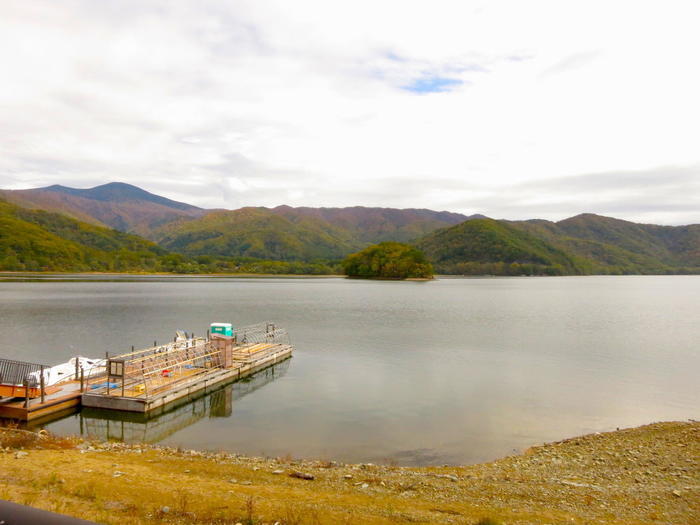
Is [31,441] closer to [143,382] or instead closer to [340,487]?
[143,382]

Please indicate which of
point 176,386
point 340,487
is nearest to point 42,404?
point 176,386

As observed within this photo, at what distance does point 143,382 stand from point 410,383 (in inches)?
620

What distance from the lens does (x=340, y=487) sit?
1256 cm

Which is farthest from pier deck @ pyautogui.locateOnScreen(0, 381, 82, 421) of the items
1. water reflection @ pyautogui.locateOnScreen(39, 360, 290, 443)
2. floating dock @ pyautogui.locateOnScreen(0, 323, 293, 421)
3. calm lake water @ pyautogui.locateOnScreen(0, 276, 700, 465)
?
calm lake water @ pyautogui.locateOnScreen(0, 276, 700, 465)

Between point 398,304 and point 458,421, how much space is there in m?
62.4

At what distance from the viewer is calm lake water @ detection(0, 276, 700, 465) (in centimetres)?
2011

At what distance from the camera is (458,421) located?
2233 centimetres

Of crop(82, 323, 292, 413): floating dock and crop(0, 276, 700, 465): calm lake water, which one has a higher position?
crop(82, 323, 292, 413): floating dock

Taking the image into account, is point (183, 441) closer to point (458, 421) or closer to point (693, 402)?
point (458, 421)

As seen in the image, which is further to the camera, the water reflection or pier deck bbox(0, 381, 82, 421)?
the water reflection

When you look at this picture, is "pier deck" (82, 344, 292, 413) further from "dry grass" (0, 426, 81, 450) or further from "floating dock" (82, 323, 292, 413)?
"dry grass" (0, 426, 81, 450)

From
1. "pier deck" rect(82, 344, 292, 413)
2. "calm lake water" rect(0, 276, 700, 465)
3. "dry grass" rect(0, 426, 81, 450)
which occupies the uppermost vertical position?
"dry grass" rect(0, 426, 81, 450)

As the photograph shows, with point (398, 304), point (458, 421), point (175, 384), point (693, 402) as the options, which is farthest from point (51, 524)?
point (398, 304)

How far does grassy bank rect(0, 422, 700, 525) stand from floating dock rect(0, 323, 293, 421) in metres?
5.28
